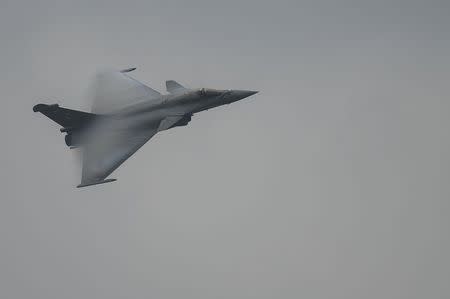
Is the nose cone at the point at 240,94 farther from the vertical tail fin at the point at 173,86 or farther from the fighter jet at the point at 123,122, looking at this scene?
the vertical tail fin at the point at 173,86

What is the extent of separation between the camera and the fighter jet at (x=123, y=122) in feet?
177

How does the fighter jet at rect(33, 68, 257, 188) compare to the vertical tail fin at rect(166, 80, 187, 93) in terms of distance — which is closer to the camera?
the fighter jet at rect(33, 68, 257, 188)

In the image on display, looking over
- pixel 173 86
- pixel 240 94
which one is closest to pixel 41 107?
pixel 173 86

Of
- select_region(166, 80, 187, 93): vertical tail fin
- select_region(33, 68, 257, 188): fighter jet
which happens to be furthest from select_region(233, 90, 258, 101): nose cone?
select_region(166, 80, 187, 93): vertical tail fin

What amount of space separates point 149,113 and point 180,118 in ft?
8.55

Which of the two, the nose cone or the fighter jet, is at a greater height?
the nose cone

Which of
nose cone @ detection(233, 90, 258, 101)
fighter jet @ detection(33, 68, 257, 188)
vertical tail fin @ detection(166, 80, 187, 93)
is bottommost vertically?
fighter jet @ detection(33, 68, 257, 188)

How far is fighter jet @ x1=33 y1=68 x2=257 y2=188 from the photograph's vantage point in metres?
54.0

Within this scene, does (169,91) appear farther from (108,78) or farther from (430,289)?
(430,289)

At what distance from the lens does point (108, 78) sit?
63.2 m

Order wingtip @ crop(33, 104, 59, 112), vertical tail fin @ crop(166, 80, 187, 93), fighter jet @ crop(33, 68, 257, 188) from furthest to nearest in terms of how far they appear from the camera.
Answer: vertical tail fin @ crop(166, 80, 187, 93) < wingtip @ crop(33, 104, 59, 112) < fighter jet @ crop(33, 68, 257, 188)

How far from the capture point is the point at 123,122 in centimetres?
5541

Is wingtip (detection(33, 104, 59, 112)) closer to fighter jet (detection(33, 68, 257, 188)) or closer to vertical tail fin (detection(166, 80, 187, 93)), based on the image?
fighter jet (detection(33, 68, 257, 188))

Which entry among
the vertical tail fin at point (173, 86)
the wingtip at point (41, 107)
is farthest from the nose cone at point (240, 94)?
the wingtip at point (41, 107)
